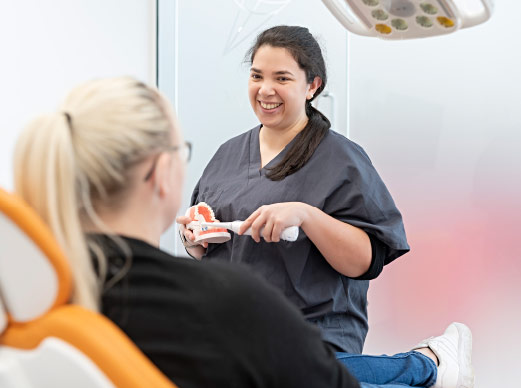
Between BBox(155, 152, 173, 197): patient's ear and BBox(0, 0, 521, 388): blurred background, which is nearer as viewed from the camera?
BBox(155, 152, 173, 197): patient's ear

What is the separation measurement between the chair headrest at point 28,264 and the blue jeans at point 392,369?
840 millimetres

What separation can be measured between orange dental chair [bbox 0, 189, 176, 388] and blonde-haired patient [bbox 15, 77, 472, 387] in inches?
1.4

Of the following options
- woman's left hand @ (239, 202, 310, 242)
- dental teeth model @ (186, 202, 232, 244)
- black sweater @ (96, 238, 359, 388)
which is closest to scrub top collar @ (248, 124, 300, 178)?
dental teeth model @ (186, 202, 232, 244)

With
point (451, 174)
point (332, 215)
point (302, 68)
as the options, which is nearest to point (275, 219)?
point (332, 215)

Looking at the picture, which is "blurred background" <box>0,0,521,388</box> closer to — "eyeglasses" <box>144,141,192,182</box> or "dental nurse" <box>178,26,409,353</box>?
"dental nurse" <box>178,26,409,353</box>

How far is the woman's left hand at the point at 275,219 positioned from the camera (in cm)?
151

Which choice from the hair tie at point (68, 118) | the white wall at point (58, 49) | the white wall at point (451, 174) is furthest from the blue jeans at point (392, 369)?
the white wall at point (58, 49)

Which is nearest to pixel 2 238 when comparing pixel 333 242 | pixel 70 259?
pixel 70 259

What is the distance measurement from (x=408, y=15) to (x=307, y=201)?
0.48 metres

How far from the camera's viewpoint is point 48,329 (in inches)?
31.3

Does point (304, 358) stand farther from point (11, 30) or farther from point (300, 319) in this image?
point (11, 30)

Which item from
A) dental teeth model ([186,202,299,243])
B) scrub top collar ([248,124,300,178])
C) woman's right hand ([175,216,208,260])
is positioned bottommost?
woman's right hand ([175,216,208,260])

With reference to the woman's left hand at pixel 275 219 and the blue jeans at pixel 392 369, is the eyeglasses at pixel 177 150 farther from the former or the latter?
the blue jeans at pixel 392 369

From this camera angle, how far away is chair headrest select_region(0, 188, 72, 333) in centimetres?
78
